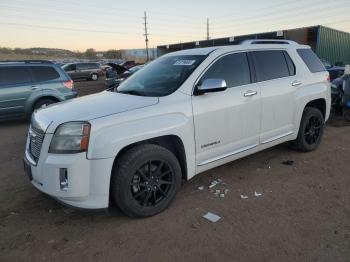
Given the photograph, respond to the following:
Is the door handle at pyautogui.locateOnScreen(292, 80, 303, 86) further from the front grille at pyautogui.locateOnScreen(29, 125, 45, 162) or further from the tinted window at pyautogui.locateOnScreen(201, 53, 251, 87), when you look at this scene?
the front grille at pyautogui.locateOnScreen(29, 125, 45, 162)

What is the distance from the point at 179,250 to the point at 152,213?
710 mm

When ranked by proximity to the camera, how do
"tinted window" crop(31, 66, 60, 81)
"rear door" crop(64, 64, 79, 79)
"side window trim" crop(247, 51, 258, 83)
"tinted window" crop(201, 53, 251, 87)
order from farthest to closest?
1. "rear door" crop(64, 64, 79, 79)
2. "tinted window" crop(31, 66, 60, 81)
3. "side window trim" crop(247, 51, 258, 83)
4. "tinted window" crop(201, 53, 251, 87)

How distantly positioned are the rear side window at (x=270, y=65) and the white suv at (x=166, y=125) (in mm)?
18

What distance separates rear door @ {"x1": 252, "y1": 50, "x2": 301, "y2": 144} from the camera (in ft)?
15.5

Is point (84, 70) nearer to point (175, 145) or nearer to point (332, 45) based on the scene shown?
point (332, 45)

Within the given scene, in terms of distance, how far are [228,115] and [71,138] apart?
1943 millimetres

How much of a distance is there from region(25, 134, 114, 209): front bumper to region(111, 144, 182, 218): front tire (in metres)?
0.15

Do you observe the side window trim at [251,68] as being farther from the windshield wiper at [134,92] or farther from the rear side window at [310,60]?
the windshield wiper at [134,92]

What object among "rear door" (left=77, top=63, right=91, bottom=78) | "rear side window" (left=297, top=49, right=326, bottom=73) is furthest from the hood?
"rear door" (left=77, top=63, right=91, bottom=78)

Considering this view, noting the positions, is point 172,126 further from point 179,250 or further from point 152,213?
point 179,250

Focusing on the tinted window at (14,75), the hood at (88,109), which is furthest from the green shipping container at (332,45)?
the hood at (88,109)

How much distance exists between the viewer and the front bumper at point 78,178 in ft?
10.6

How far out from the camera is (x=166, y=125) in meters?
3.66

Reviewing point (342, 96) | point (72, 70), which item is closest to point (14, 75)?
point (342, 96)
